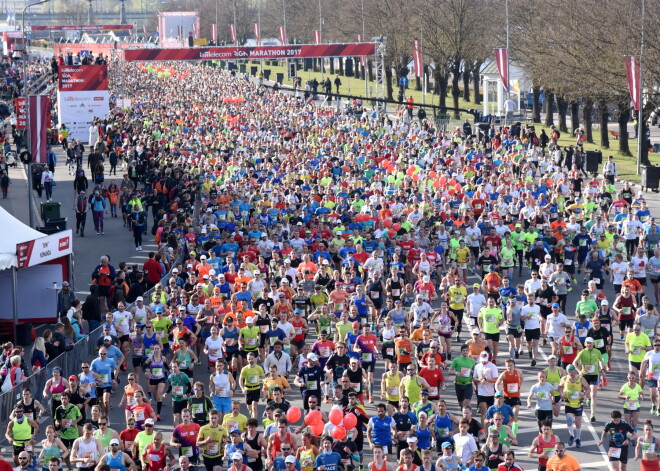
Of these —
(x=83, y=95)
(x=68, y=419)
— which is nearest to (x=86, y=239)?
(x=68, y=419)

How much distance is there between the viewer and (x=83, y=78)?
51.5m

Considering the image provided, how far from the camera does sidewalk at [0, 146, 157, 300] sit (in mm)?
29755

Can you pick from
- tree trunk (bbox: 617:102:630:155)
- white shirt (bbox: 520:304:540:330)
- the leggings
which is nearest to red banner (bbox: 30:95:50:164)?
the leggings

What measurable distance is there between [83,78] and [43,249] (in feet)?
95.4

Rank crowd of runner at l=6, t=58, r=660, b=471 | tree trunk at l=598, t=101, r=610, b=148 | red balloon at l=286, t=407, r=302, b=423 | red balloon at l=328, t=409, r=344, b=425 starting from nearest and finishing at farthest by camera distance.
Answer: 1. red balloon at l=328, t=409, r=344, b=425
2. crowd of runner at l=6, t=58, r=660, b=471
3. red balloon at l=286, t=407, r=302, b=423
4. tree trunk at l=598, t=101, r=610, b=148

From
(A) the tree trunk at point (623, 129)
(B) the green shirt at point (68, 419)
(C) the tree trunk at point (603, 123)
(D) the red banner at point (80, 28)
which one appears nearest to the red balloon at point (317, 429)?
(B) the green shirt at point (68, 419)

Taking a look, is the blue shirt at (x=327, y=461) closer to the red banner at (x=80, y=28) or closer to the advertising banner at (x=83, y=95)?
the advertising banner at (x=83, y=95)

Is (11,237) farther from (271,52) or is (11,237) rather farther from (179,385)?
(271,52)

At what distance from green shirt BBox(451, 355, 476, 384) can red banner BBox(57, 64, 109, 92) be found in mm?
36210

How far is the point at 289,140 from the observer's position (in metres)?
48.8

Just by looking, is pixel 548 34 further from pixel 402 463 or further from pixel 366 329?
pixel 402 463

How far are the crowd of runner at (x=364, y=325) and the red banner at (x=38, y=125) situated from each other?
2.99 m

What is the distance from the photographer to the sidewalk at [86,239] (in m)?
29.8

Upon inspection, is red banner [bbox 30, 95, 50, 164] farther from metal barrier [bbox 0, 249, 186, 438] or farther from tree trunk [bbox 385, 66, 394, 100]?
tree trunk [bbox 385, 66, 394, 100]
